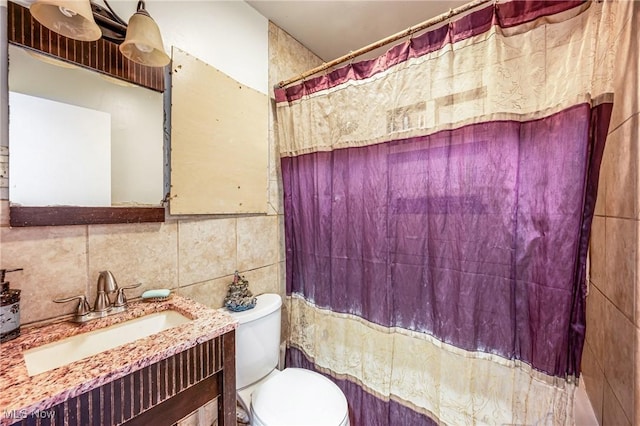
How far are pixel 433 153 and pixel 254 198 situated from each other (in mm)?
1009

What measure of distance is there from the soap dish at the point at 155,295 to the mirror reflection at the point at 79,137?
38 cm

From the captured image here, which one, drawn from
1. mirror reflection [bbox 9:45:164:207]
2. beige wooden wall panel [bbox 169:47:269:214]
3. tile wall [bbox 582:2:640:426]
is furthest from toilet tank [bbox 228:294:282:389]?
tile wall [bbox 582:2:640:426]

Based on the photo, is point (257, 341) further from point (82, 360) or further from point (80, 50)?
point (80, 50)

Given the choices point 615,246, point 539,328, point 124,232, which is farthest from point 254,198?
point 615,246

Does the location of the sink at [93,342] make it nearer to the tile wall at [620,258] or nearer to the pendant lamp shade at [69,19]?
the pendant lamp shade at [69,19]

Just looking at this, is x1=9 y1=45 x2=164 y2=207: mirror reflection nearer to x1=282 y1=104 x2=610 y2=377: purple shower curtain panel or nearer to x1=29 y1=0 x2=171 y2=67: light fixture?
x1=29 y1=0 x2=171 y2=67: light fixture

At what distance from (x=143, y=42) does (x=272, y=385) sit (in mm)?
1525

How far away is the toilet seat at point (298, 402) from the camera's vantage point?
1024 mm

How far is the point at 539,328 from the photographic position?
919mm

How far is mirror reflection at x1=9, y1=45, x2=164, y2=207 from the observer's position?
2.71ft

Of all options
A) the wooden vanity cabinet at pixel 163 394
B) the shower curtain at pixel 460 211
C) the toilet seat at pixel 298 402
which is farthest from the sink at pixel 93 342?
the shower curtain at pixel 460 211

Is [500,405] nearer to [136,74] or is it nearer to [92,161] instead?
[92,161]

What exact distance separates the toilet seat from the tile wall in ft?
A: 3.15

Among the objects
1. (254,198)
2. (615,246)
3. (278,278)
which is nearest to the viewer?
(615,246)
